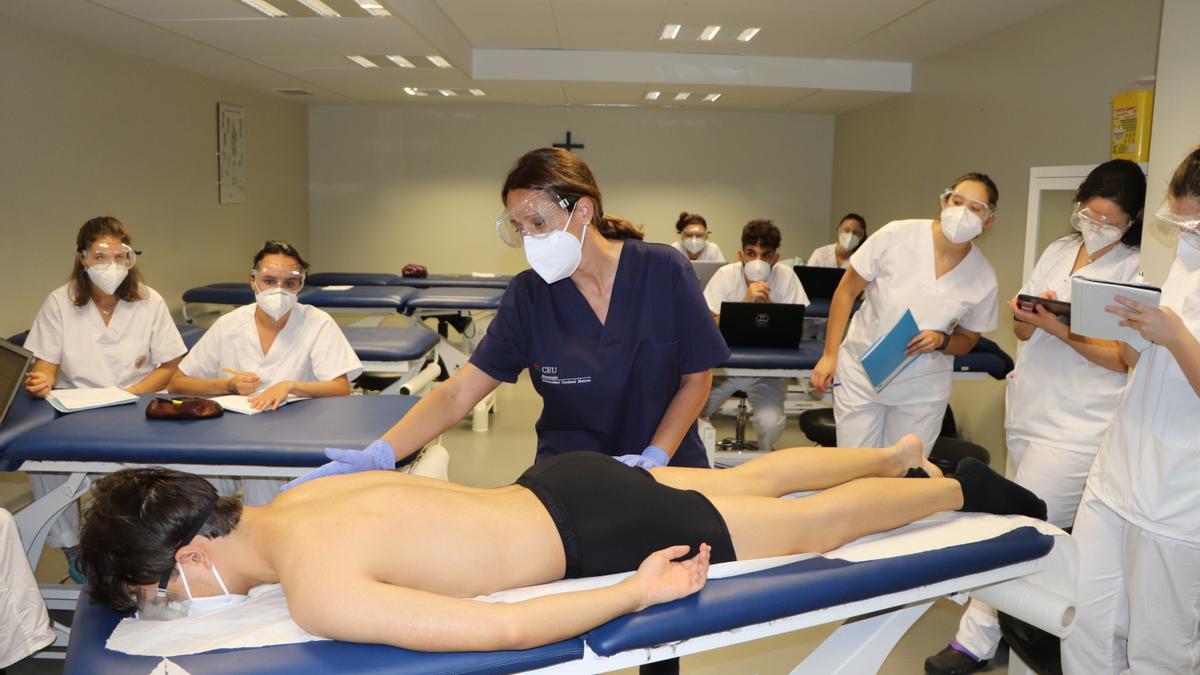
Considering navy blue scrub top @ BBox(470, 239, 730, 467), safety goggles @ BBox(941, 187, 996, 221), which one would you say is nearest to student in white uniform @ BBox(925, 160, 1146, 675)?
safety goggles @ BBox(941, 187, 996, 221)

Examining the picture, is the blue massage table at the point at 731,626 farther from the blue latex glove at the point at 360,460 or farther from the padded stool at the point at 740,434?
the padded stool at the point at 740,434

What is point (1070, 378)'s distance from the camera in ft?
7.35

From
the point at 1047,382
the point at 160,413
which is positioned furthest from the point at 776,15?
the point at 160,413

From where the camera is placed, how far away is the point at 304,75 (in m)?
6.25

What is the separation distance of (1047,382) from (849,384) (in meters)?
0.68

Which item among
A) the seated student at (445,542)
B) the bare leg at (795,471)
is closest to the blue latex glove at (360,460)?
the seated student at (445,542)

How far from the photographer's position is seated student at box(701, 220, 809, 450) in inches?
164

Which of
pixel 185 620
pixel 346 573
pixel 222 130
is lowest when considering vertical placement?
pixel 185 620

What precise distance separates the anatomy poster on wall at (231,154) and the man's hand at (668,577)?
20.8ft

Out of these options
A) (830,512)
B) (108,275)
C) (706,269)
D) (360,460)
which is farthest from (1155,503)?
(706,269)

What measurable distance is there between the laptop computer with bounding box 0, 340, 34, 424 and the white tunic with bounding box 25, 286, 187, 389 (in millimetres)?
597

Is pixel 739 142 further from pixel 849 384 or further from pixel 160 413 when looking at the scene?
pixel 160 413

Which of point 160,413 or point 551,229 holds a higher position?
point 551,229

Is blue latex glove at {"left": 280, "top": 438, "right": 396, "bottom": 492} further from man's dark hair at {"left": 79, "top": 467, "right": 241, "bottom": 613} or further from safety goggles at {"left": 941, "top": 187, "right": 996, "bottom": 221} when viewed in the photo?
safety goggles at {"left": 941, "top": 187, "right": 996, "bottom": 221}
